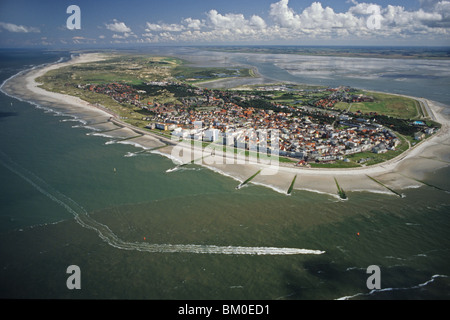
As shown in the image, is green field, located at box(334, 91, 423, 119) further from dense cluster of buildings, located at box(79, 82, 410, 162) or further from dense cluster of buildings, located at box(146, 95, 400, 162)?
dense cluster of buildings, located at box(146, 95, 400, 162)

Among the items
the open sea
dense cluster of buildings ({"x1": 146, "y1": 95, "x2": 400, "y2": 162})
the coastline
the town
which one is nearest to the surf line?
the open sea

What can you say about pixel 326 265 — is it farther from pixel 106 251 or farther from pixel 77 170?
pixel 77 170

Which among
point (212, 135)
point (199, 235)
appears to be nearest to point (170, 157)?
point (212, 135)

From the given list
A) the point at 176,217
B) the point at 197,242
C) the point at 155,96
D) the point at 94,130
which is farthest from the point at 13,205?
the point at 155,96

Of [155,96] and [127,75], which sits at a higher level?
[127,75]

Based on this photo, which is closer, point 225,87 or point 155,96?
point 155,96

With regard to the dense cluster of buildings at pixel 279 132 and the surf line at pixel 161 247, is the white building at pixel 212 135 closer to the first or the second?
the dense cluster of buildings at pixel 279 132
